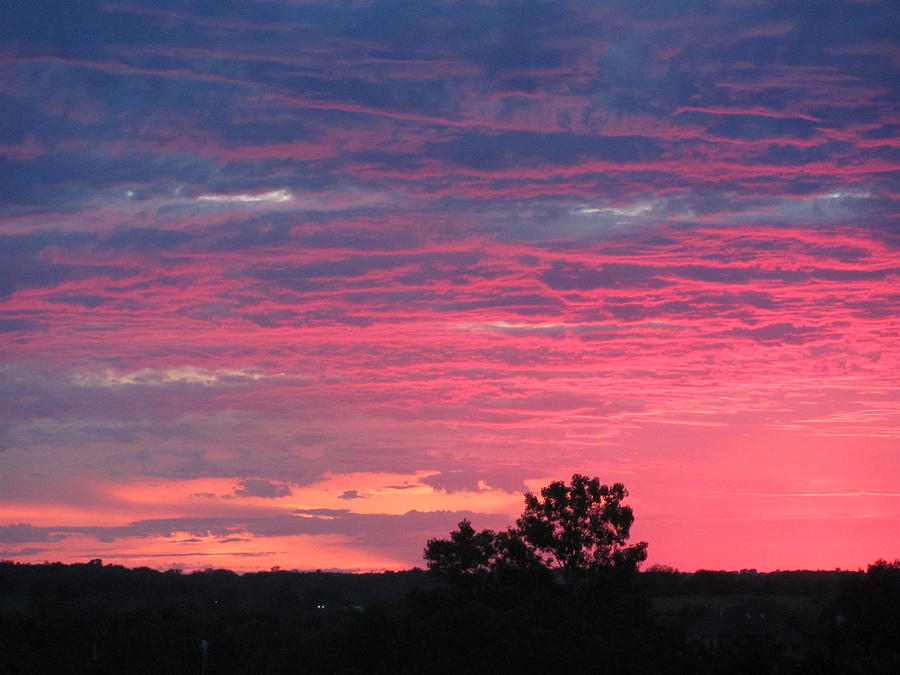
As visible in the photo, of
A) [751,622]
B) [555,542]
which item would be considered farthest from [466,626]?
[751,622]

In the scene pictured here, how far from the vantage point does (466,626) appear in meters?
42.3

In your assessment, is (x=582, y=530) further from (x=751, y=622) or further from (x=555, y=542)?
(x=751, y=622)

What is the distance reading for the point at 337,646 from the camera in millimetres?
52062

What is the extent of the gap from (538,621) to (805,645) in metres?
29.6

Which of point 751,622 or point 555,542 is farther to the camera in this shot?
point 751,622

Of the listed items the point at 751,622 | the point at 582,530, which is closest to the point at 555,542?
the point at 582,530

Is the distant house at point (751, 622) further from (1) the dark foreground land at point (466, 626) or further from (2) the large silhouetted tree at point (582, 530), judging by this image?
(2) the large silhouetted tree at point (582, 530)

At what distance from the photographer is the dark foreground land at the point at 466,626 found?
39.1 meters

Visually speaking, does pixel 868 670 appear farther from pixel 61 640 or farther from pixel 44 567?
pixel 44 567

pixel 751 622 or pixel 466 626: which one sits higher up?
pixel 466 626

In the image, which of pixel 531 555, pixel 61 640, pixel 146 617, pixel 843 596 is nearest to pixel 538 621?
pixel 531 555

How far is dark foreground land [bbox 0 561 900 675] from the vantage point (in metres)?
39.1

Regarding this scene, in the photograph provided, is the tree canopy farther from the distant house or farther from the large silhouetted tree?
the distant house

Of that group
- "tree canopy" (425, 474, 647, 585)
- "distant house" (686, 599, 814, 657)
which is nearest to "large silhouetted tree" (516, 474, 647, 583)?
"tree canopy" (425, 474, 647, 585)
